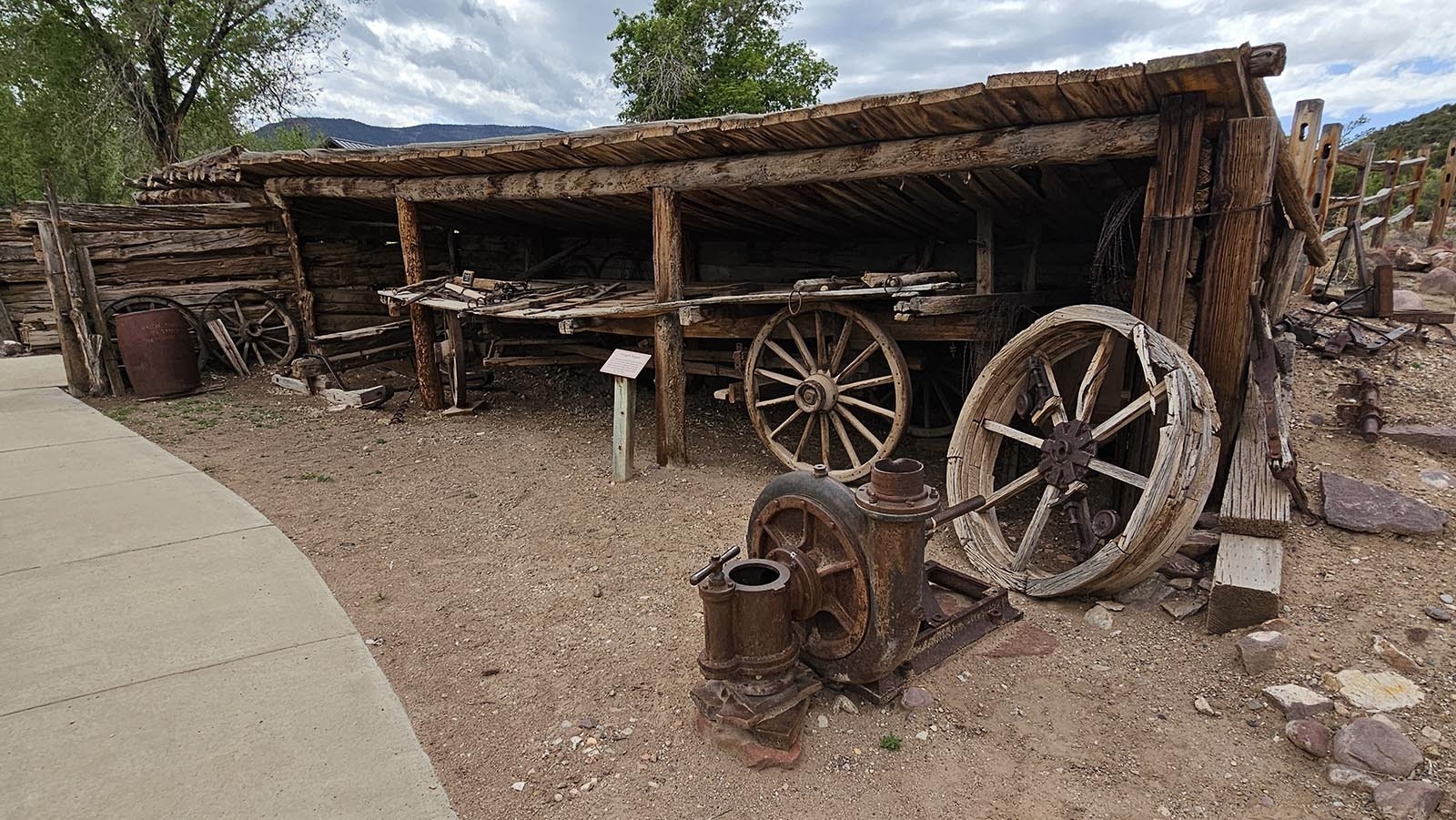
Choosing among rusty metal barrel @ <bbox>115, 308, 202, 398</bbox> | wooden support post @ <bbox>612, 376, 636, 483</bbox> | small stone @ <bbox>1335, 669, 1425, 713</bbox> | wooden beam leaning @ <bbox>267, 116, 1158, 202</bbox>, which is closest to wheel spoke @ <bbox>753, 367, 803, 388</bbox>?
wooden support post @ <bbox>612, 376, 636, 483</bbox>

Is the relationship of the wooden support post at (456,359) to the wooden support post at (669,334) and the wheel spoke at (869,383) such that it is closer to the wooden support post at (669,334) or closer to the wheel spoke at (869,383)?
the wooden support post at (669,334)

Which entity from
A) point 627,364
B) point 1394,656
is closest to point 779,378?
point 627,364

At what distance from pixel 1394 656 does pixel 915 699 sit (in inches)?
69.9

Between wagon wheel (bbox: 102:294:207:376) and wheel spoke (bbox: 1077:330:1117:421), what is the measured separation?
→ 10.00 meters

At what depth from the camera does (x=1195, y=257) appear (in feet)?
12.4

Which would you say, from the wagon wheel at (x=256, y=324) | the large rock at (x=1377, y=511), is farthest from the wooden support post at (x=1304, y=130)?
the wagon wheel at (x=256, y=324)

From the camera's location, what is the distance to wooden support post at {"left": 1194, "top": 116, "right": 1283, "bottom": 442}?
3.33 meters

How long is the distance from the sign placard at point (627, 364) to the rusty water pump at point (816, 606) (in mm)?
2723

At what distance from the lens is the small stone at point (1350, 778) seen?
210 cm

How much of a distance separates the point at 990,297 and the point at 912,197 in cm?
107

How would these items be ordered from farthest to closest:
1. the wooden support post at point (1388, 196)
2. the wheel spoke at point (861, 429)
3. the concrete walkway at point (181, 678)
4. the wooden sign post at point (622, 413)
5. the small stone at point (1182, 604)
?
the wooden support post at point (1388, 196) < the wooden sign post at point (622, 413) < the wheel spoke at point (861, 429) < the small stone at point (1182, 604) < the concrete walkway at point (181, 678)

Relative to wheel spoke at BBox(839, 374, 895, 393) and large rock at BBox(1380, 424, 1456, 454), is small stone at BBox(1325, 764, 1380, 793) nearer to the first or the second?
wheel spoke at BBox(839, 374, 895, 393)

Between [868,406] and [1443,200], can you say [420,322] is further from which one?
[1443,200]

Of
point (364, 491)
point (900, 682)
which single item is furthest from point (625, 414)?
point (900, 682)
